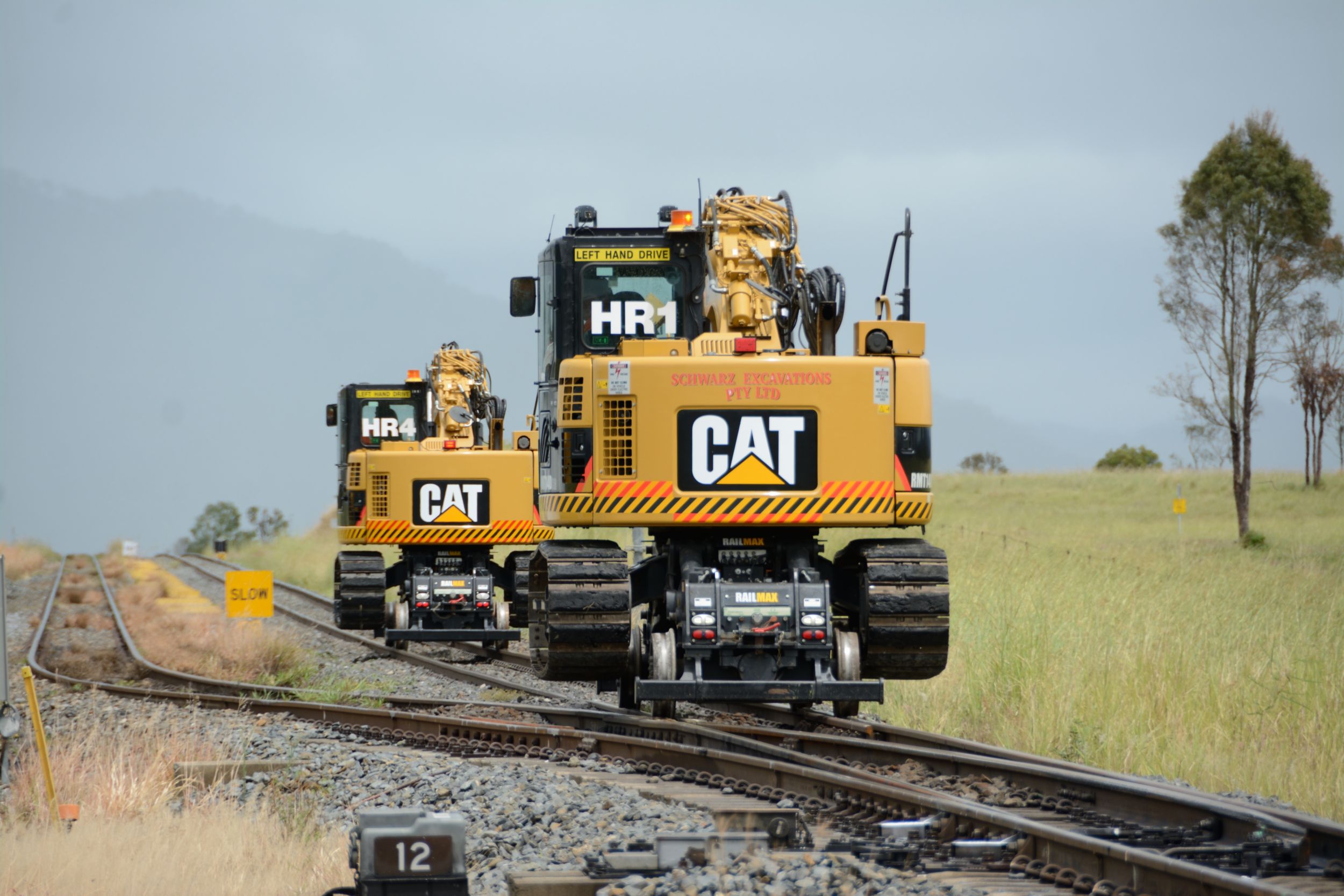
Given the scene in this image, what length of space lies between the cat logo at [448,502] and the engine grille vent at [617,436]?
9402 mm

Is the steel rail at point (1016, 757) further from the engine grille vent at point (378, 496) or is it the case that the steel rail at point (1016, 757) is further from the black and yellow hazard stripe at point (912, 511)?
the engine grille vent at point (378, 496)

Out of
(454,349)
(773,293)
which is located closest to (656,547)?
(773,293)

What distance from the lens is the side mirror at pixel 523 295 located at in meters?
11.8

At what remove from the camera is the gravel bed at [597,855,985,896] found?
5164mm

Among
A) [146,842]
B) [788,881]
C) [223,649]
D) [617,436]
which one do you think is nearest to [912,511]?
[617,436]

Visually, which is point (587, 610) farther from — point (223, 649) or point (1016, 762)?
point (223, 649)

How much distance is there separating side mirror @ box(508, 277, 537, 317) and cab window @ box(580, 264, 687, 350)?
1.71ft

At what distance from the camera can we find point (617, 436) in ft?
31.7

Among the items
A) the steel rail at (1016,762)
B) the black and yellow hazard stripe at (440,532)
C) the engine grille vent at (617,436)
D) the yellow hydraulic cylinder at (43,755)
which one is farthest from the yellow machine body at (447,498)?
the yellow hydraulic cylinder at (43,755)

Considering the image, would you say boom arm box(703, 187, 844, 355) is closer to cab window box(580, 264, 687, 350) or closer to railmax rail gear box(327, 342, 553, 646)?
cab window box(580, 264, 687, 350)

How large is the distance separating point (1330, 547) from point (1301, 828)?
2576 cm

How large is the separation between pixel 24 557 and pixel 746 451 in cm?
4556

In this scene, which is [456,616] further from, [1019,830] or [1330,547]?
[1330,547]

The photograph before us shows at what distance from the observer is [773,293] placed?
10633 millimetres
